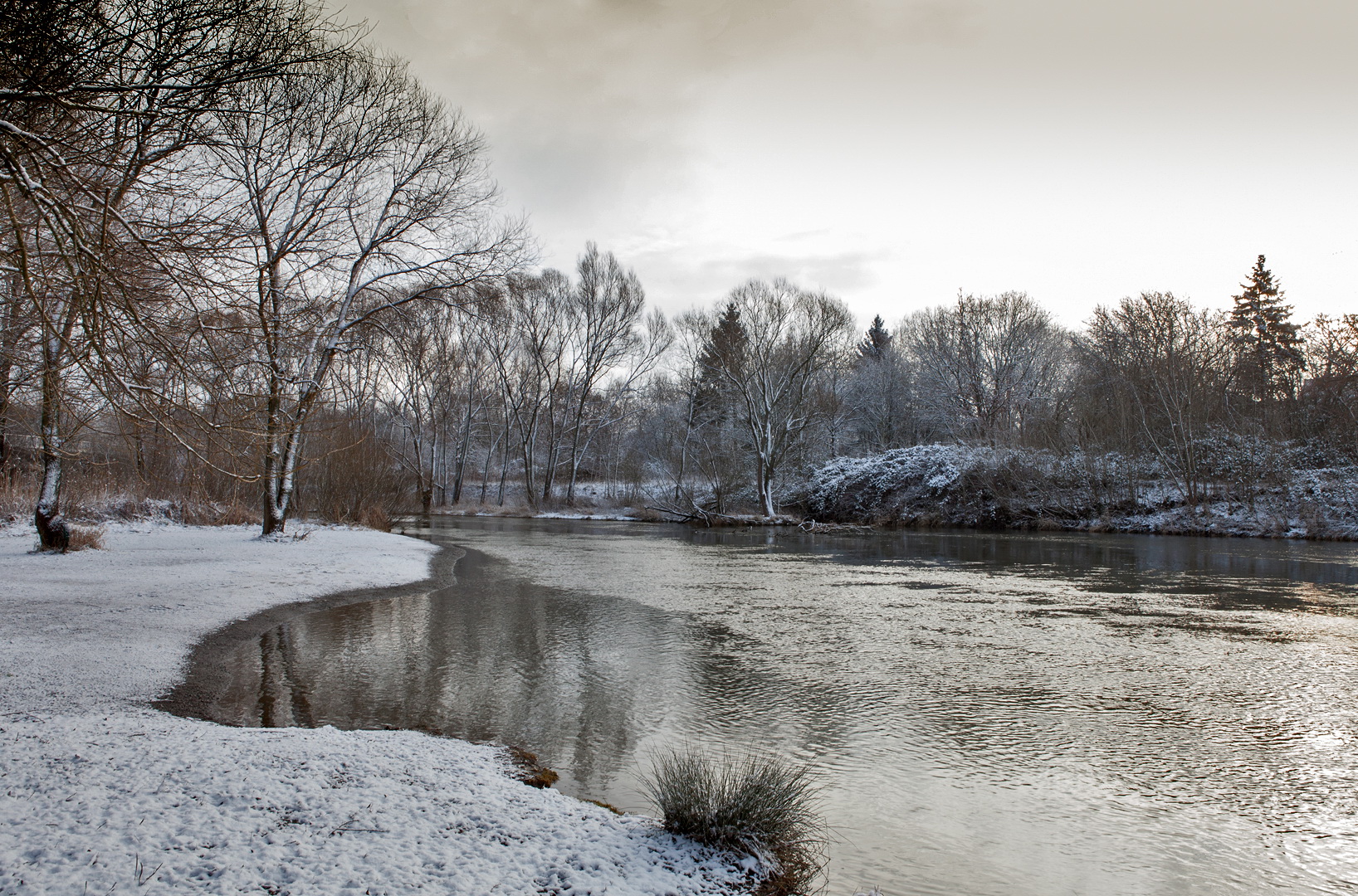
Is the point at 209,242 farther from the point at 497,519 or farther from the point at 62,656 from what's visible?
the point at 497,519

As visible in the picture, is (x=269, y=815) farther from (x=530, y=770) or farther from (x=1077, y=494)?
(x=1077, y=494)

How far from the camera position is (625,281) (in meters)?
39.0

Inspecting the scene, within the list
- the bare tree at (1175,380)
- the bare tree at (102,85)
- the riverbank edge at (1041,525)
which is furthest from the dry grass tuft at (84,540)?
the bare tree at (1175,380)

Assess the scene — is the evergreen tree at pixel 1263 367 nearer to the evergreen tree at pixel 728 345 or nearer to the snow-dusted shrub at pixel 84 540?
the evergreen tree at pixel 728 345

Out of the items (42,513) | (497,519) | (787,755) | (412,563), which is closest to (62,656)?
(787,755)

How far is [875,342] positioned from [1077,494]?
128ft

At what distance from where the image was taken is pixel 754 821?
3250 millimetres

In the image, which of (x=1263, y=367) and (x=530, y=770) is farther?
(x=1263, y=367)

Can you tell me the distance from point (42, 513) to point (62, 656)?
272 inches

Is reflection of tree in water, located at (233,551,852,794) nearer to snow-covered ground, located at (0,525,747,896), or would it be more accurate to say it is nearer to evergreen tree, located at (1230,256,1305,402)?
snow-covered ground, located at (0,525,747,896)

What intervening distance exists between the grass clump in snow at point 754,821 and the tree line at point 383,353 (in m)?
3.30

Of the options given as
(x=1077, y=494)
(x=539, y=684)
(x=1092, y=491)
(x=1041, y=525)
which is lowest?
(x=539, y=684)

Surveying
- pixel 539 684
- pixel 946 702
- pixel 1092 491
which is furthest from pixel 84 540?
pixel 1092 491

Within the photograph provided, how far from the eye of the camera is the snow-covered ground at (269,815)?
8.58ft
